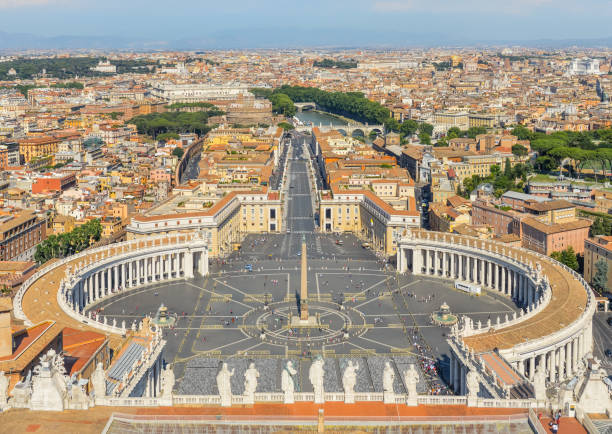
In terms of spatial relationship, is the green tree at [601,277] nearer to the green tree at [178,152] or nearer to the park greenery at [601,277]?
the park greenery at [601,277]

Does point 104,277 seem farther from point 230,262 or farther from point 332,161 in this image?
point 332,161

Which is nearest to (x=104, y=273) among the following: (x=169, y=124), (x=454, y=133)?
(x=454, y=133)

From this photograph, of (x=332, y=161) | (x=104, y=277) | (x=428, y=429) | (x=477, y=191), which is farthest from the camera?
(x=332, y=161)

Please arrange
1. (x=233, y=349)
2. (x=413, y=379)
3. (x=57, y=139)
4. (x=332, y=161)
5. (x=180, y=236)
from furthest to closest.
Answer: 1. (x=57, y=139)
2. (x=332, y=161)
3. (x=180, y=236)
4. (x=233, y=349)
5. (x=413, y=379)

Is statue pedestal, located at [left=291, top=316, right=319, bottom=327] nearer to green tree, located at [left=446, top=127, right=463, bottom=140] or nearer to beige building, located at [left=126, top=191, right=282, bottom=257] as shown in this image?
beige building, located at [left=126, top=191, right=282, bottom=257]

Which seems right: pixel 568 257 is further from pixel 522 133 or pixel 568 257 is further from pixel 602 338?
pixel 522 133

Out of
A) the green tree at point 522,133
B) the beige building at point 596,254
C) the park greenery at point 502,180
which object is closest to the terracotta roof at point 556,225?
the beige building at point 596,254

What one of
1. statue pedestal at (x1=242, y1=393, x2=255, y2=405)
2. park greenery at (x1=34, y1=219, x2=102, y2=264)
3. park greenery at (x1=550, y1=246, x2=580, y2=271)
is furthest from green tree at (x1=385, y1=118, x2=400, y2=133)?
statue pedestal at (x1=242, y1=393, x2=255, y2=405)

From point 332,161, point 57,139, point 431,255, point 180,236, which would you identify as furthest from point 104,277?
point 57,139
